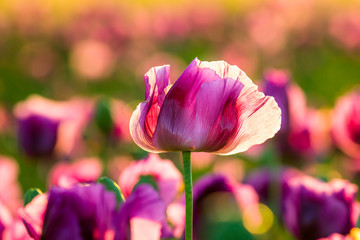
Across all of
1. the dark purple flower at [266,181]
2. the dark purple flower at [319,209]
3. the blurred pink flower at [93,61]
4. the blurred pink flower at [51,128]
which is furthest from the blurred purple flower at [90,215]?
the blurred pink flower at [93,61]

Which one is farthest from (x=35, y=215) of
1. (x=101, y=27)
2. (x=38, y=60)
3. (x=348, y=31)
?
(x=348, y=31)

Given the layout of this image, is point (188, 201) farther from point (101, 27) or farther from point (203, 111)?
point (101, 27)

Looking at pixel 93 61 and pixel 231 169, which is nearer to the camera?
pixel 231 169

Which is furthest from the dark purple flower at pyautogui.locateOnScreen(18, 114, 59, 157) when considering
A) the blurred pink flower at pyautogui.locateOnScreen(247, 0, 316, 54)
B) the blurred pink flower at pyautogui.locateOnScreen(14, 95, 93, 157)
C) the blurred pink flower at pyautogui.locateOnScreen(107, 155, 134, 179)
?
the blurred pink flower at pyautogui.locateOnScreen(247, 0, 316, 54)

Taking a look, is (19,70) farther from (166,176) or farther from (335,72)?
(166,176)

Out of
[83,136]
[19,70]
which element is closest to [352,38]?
[19,70]

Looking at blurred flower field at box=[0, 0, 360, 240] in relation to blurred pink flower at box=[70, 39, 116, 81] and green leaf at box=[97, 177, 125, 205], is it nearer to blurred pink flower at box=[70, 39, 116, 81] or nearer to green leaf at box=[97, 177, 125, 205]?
green leaf at box=[97, 177, 125, 205]
